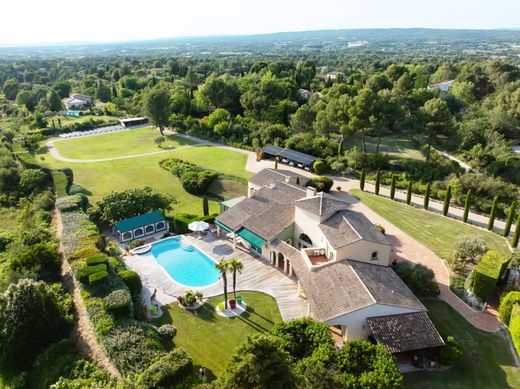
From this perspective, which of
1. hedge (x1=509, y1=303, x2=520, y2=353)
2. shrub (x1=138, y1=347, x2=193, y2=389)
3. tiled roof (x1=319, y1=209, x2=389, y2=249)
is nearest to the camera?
shrub (x1=138, y1=347, x2=193, y2=389)

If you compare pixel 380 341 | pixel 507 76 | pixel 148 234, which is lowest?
pixel 148 234

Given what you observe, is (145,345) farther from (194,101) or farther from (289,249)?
(194,101)

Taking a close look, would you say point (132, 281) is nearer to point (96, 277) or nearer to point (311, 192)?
point (96, 277)

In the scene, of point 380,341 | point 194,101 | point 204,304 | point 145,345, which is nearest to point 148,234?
point 204,304

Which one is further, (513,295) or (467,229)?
(467,229)

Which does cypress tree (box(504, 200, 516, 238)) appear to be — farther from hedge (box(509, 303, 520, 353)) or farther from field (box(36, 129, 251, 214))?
field (box(36, 129, 251, 214))

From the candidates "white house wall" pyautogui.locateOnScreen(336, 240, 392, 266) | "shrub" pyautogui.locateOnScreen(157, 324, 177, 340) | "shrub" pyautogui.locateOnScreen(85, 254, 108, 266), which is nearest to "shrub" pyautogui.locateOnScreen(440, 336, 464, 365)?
"white house wall" pyautogui.locateOnScreen(336, 240, 392, 266)

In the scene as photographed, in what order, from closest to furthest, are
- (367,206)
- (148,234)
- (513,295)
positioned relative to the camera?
(513,295) → (148,234) → (367,206)
